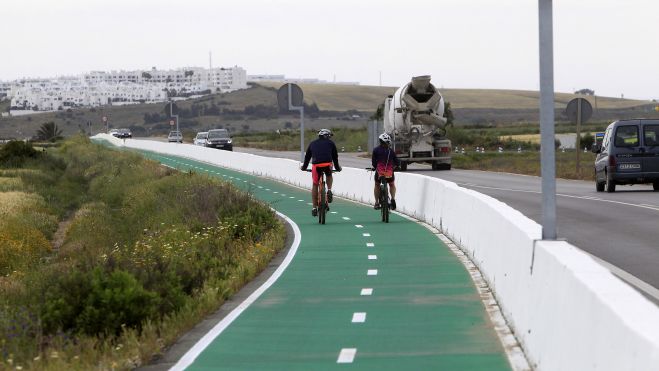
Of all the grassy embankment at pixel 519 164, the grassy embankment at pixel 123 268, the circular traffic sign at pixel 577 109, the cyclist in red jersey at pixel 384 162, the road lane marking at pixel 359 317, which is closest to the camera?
the grassy embankment at pixel 123 268

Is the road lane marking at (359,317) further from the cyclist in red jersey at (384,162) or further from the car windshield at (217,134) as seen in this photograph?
the car windshield at (217,134)

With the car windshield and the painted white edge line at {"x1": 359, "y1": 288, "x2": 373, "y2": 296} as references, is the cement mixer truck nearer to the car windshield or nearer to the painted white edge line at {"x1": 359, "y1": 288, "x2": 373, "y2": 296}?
the car windshield

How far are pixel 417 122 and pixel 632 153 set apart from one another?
1755 cm

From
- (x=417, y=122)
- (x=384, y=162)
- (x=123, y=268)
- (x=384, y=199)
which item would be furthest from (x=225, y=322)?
(x=417, y=122)

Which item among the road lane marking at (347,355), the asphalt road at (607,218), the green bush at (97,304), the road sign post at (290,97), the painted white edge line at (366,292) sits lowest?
the painted white edge line at (366,292)

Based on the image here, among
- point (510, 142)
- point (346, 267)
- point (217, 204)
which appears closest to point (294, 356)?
point (346, 267)

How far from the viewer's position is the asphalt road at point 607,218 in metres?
17.6

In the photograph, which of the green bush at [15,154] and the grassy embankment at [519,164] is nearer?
the grassy embankment at [519,164]

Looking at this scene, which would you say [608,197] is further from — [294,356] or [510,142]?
[510,142]

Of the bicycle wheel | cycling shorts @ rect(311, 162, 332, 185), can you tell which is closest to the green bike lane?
cycling shorts @ rect(311, 162, 332, 185)

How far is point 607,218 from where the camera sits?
2600 centimetres

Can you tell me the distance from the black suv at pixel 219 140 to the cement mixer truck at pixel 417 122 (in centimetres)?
3034

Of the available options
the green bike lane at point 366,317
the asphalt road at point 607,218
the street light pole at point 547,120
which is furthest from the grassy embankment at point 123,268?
the asphalt road at point 607,218

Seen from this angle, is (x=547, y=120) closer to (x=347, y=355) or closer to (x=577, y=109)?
(x=347, y=355)
